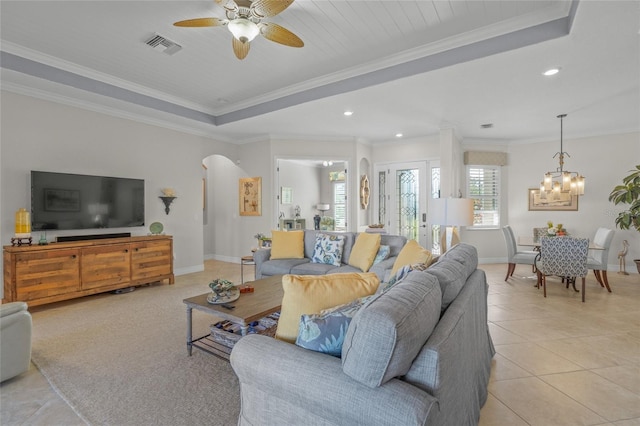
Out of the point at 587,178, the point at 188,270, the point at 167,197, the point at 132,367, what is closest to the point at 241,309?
the point at 132,367

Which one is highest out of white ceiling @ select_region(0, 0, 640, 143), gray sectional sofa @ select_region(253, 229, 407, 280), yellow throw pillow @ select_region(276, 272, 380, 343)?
white ceiling @ select_region(0, 0, 640, 143)

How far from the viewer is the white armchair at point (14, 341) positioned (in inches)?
84.7

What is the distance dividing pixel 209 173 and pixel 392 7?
19.8 feet

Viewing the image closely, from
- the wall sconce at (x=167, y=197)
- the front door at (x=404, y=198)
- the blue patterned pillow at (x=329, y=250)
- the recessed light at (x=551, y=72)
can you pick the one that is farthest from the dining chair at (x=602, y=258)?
the wall sconce at (x=167, y=197)

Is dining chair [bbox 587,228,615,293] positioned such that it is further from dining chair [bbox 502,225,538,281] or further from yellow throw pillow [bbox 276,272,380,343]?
yellow throw pillow [bbox 276,272,380,343]

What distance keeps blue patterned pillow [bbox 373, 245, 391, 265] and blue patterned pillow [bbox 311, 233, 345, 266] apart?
51 cm

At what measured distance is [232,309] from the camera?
2344mm

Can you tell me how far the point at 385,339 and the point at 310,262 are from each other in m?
3.29

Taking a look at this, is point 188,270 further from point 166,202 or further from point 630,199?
point 630,199

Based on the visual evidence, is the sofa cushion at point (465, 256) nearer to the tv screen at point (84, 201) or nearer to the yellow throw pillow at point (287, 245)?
the yellow throw pillow at point (287, 245)

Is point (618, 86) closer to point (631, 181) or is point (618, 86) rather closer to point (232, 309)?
point (631, 181)

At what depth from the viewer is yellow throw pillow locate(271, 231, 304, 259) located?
439 cm

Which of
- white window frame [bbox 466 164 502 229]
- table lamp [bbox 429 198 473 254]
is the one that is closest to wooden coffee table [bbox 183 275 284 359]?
table lamp [bbox 429 198 473 254]

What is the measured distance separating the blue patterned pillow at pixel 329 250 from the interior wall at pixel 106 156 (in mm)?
2865
